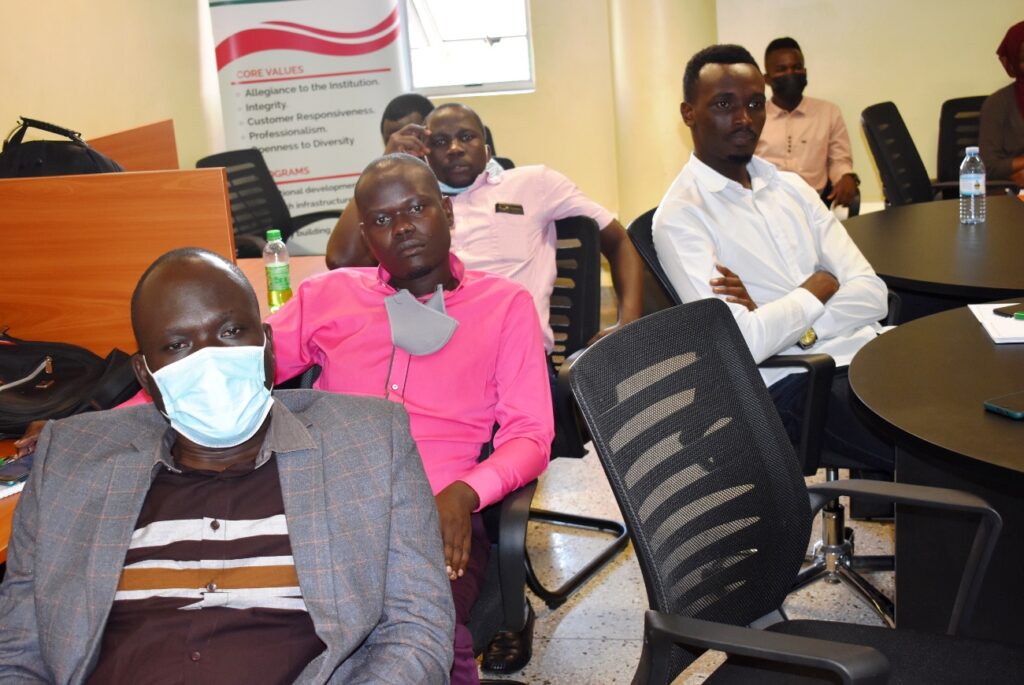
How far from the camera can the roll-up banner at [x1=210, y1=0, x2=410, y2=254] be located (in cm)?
583

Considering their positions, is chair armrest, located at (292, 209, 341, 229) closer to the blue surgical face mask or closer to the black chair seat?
the blue surgical face mask

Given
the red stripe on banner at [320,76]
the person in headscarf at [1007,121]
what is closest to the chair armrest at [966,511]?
the person in headscarf at [1007,121]

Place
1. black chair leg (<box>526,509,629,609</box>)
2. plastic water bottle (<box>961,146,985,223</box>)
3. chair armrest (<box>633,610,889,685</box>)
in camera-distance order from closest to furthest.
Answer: chair armrest (<box>633,610,889,685</box>) < black chair leg (<box>526,509,629,609</box>) < plastic water bottle (<box>961,146,985,223</box>)

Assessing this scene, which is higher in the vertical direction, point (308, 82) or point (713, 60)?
point (308, 82)

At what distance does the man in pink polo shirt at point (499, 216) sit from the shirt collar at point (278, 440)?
137cm

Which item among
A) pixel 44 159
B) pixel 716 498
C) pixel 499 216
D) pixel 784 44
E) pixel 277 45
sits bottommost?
pixel 716 498

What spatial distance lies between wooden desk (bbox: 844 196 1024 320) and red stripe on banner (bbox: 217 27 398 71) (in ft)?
9.99

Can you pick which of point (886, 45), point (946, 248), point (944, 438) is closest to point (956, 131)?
point (886, 45)

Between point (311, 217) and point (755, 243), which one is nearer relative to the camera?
point (755, 243)

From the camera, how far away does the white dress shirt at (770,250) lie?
2.69m

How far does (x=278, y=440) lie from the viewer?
1576 millimetres

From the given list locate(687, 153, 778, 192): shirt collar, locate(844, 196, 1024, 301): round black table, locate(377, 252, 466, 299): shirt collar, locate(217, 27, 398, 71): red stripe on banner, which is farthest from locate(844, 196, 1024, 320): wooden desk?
locate(217, 27, 398, 71): red stripe on banner

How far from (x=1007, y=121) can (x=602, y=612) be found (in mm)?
3709

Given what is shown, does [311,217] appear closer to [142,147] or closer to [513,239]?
[142,147]
